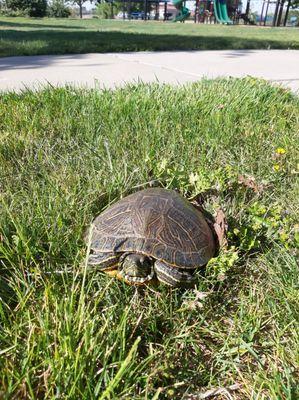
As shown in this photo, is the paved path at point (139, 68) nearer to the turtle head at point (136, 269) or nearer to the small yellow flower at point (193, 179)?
the small yellow flower at point (193, 179)

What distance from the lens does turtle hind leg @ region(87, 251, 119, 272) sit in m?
1.74

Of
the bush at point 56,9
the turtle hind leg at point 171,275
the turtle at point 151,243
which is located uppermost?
the bush at point 56,9

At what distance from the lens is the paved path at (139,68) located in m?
5.24

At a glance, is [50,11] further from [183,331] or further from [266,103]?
[183,331]

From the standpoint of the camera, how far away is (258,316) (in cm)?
158

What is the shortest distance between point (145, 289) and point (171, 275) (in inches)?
6.3

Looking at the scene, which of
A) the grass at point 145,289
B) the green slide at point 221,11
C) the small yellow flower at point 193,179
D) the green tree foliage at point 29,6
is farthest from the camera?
the green tree foliage at point 29,6

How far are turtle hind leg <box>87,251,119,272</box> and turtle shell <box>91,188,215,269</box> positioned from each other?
0.02m

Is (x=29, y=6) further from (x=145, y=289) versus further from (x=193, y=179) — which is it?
(x=145, y=289)

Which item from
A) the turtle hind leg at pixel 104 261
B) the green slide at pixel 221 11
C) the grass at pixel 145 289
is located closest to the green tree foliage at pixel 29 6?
the green slide at pixel 221 11

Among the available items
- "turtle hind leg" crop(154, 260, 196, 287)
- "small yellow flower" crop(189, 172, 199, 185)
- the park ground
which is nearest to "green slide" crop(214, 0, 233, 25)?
the park ground

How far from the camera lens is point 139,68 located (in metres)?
6.22

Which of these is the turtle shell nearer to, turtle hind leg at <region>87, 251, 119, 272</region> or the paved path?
Answer: turtle hind leg at <region>87, 251, 119, 272</region>

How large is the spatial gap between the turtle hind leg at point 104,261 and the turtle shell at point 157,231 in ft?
0.08
